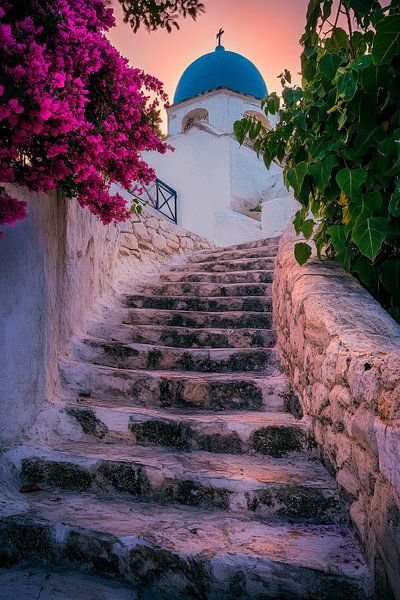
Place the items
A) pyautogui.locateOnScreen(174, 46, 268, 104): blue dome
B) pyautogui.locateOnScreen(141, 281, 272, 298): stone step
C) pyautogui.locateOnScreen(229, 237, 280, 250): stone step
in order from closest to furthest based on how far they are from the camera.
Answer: pyautogui.locateOnScreen(141, 281, 272, 298): stone step → pyautogui.locateOnScreen(229, 237, 280, 250): stone step → pyautogui.locateOnScreen(174, 46, 268, 104): blue dome

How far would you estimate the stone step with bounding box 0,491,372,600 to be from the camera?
1.39 meters

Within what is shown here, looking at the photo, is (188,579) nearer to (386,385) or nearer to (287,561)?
(287,561)

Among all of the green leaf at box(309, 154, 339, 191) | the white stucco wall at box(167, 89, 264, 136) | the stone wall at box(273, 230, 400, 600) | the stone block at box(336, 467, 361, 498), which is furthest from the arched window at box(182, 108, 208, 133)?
the stone block at box(336, 467, 361, 498)

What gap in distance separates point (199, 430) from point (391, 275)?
1265mm

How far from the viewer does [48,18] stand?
1.83 meters

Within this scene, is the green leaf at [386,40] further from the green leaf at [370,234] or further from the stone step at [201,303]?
the stone step at [201,303]

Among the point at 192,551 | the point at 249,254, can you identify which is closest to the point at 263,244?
the point at 249,254

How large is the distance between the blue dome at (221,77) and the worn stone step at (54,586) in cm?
1520

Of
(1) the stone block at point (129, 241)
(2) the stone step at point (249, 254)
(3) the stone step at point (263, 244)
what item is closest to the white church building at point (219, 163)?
(3) the stone step at point (263, 244)

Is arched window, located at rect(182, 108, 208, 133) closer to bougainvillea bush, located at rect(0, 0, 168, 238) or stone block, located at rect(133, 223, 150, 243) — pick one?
stone block, located at rect(133, 223, 150, 243)

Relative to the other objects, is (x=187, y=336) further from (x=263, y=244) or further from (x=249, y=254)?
(x=263, y=244)

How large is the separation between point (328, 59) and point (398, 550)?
203cm

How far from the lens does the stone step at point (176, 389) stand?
2613 millimetres

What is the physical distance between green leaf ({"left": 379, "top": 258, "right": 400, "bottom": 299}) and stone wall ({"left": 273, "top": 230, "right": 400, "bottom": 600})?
0.43 feet
